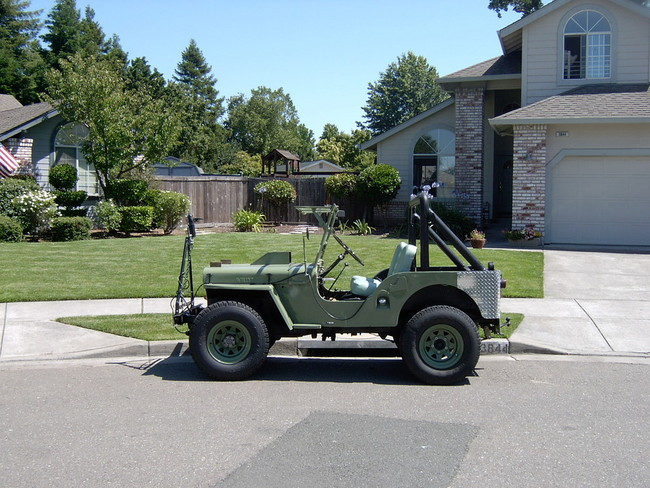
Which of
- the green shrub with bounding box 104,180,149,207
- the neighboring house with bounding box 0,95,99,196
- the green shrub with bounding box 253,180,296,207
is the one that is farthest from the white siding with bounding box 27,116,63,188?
the green shrub with bounding box 253,180,296,207

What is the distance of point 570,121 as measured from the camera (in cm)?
1706

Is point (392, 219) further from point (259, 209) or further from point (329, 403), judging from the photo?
point (329, 403)

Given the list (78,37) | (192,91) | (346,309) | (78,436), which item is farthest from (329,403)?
(192,91)

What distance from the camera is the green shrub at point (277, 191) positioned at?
80.8 feet

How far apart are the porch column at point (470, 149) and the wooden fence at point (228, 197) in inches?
225

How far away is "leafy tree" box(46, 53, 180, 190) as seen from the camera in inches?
794

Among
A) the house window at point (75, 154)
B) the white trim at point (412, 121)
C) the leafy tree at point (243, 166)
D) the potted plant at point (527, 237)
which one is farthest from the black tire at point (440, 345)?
the leafy tree at point (243, 166)

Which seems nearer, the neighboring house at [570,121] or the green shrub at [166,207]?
the neighboring house at [570,121]

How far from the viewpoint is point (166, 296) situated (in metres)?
10.8

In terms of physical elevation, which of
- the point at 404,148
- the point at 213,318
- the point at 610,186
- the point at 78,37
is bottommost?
the point at 213,318

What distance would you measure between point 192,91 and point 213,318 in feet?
207

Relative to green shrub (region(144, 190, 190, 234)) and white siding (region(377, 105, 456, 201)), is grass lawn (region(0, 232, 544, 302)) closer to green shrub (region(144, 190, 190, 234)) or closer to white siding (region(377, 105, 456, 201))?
green shrub (region(144, 190, 190, 234))

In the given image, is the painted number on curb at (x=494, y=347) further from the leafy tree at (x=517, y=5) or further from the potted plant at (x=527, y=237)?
the leafy tree at (x=517, y=5)

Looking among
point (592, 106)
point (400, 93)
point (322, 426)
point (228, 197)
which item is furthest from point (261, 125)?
point (322, 426)
